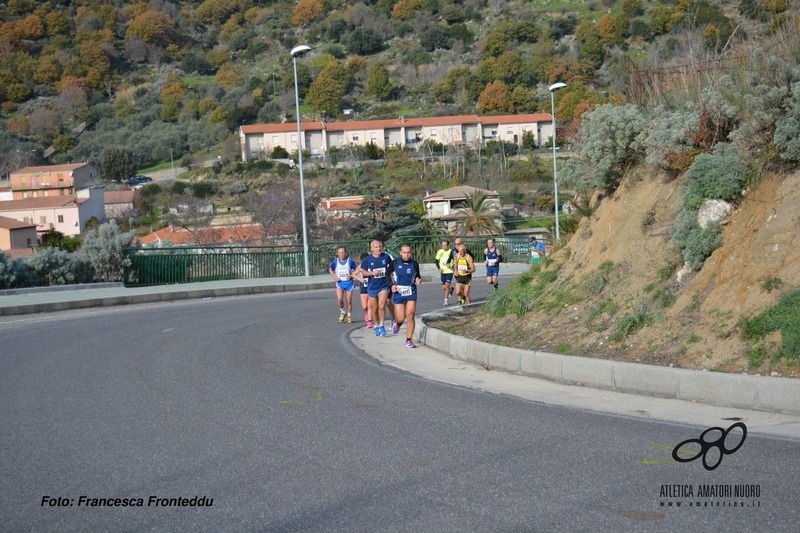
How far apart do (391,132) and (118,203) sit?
116 feet

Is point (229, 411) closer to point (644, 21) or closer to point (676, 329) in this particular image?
Result: point (676, 329)

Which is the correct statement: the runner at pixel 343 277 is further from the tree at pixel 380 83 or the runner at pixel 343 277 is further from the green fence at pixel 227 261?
the tree at pixel 380 83

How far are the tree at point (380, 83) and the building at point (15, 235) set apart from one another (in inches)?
2897

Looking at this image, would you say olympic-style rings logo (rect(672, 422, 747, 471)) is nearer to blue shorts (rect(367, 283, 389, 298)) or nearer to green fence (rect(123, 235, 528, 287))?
blue shorts (rect(367, 283, 389, 298))

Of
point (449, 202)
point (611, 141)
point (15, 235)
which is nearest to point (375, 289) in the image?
point (611, 141)

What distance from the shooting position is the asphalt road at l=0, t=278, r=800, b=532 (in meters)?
5.34

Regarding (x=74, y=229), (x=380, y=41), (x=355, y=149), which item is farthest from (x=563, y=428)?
(x=380, y=41)

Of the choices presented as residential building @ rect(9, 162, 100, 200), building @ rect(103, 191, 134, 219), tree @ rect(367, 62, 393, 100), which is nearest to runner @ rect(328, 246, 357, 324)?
building @ rect(103, 191, 134, 219)

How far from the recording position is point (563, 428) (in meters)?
7.48

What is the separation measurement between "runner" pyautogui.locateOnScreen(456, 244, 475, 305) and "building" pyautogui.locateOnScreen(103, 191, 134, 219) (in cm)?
6490

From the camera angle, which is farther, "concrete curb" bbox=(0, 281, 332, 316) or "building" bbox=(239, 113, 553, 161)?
"building" bbox=(239, 113, 553, 161)

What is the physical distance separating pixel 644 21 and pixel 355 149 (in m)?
67.6

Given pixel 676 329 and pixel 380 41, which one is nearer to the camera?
pixel 676 329

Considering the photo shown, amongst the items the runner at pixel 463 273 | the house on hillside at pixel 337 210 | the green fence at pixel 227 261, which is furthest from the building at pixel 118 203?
the runner at pixel 463 273
